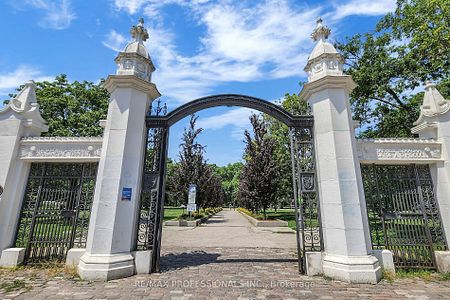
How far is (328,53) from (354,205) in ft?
12.9

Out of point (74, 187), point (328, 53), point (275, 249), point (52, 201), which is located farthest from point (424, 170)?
point (52, 201)

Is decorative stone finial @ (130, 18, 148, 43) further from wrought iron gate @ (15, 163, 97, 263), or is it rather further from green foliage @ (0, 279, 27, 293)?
green foliage @ (0, 279, 27, 293)

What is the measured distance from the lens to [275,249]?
842cm

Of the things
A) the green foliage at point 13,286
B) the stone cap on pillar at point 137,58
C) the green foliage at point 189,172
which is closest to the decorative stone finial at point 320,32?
the stone cap on pillar at point 137,58

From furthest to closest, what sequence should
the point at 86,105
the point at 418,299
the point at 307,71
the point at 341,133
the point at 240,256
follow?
the point at 86,105 → the point at 240,256 → the point at 307,71 → the point at 341,133 → the point at 418,299

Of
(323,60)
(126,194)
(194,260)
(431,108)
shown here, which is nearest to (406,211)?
(431,108)

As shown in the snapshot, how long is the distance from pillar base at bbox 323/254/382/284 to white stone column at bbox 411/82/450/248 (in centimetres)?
229

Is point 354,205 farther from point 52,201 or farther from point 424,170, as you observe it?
point 52,201

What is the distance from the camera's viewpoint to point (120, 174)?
545 centimetres

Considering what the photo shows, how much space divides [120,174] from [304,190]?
4530mm

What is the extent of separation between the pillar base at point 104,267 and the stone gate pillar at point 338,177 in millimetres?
4527

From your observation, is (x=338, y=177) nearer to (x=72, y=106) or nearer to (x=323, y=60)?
(x=323, y=60)

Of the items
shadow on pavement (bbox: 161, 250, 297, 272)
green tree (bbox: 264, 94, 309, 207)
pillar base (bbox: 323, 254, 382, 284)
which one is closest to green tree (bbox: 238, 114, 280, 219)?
green tree (bbox: 264, 94, 309, 207)

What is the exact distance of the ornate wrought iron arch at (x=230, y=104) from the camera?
6.15 meters
